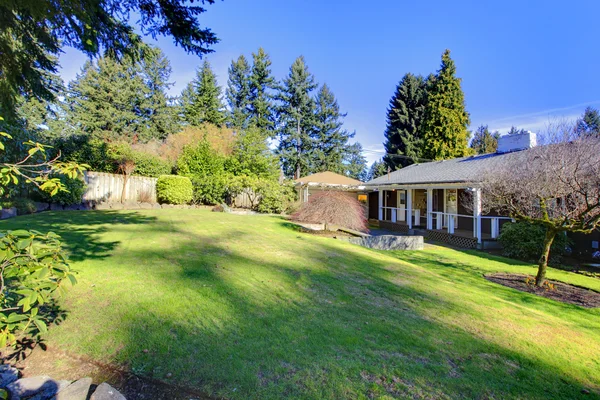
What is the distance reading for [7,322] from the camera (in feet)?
6.44

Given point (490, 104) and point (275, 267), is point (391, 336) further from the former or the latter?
point (490, 104)

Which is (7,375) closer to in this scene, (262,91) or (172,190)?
(172,190)

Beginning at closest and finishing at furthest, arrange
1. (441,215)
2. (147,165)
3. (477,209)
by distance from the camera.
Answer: (477,209)
(441,215)
(147,165)

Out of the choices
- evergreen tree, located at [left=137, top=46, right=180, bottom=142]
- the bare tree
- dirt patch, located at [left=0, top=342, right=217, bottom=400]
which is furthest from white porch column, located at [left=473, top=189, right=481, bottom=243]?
evergreen tree, located at [left=137, top=46, right=180, bottom=142]

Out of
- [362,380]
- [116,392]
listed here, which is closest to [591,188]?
[362,380]

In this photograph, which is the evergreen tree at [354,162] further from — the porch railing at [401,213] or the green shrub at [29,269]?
the green shrub at [29,269]

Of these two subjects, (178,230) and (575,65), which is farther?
(575,65)

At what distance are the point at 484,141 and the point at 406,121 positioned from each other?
13.3 meters

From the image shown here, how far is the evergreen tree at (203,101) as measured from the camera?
35062 millimetres

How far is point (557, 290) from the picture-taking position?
714cm

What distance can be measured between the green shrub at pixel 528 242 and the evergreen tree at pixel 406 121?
77.6ft

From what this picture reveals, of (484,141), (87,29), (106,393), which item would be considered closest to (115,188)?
(87,29)

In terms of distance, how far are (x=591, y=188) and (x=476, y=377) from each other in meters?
7.43

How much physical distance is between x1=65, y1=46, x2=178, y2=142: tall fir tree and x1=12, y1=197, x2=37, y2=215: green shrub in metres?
20.0
